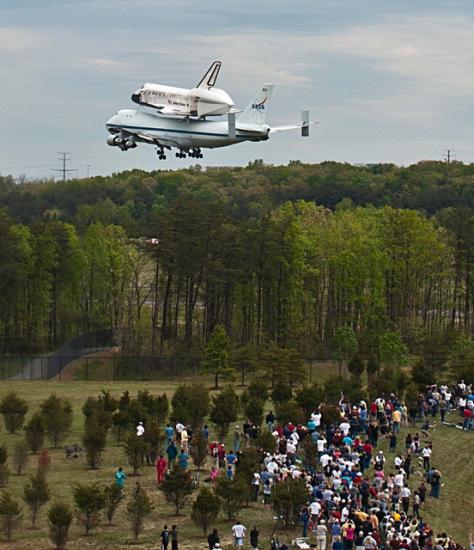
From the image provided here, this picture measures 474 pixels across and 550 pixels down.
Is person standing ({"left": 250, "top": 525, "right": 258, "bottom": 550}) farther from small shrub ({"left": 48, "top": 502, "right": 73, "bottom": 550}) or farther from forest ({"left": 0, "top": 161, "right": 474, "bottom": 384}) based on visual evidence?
forest ({"left": 0, "top": 161, "right": 474, "bottom": 384})

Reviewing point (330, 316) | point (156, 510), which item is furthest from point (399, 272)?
point (156, 510)

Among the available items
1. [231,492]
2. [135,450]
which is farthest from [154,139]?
[231,492]

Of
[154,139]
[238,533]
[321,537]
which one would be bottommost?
[321,537]

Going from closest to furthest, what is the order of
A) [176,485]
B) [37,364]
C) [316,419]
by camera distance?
[176,485] → [316,419] → [37,364]

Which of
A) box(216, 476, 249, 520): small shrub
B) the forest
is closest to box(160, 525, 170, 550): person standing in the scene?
box(216, 476, 249, 520): small shrub

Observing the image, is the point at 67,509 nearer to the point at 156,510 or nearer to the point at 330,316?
the point at 156,510

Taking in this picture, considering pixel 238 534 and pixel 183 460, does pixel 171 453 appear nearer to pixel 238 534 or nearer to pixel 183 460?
pixel 183 460

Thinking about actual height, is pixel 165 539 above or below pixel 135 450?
below

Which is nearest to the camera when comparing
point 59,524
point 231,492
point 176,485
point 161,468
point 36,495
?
point 59,524
